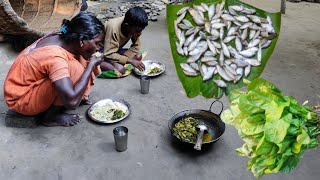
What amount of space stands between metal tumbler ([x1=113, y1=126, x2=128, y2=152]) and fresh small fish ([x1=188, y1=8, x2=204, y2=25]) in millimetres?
1151

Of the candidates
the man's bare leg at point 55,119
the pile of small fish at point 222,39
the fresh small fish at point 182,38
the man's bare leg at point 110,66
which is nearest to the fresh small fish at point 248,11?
the pile of small fish at point 222,39

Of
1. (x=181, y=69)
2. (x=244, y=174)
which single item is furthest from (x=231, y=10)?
(x=244, y=174)

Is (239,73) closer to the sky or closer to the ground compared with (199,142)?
closer to the sky

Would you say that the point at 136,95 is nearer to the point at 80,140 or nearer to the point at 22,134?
the point at 80,140

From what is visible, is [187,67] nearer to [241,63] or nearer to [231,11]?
[241,63]

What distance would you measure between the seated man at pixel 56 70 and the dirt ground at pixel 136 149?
0.35 m

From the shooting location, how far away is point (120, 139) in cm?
283

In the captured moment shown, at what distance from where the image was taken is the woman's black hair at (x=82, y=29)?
288 cm

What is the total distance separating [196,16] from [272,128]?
3.68ft

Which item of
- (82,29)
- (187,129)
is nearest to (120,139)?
(187,129)

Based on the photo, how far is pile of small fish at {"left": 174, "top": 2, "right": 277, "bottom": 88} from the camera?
225 cm

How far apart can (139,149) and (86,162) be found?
472mm

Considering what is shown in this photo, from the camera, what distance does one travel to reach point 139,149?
2947mm

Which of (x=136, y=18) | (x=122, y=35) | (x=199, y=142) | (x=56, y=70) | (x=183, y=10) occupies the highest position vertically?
(x=183, y=10)
